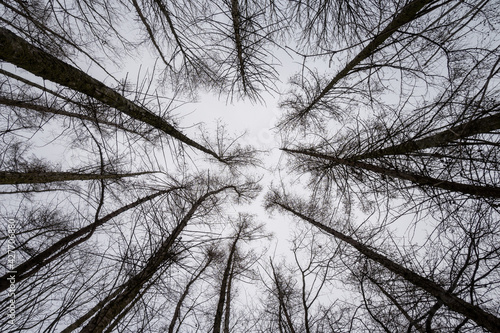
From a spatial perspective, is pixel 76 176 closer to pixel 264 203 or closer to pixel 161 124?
pixel 161 124

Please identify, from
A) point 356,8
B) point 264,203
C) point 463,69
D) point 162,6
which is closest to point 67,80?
point 162,6

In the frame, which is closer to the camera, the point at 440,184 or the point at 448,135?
the point at 448,135

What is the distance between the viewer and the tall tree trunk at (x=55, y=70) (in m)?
1.47

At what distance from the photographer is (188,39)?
9.09 feet

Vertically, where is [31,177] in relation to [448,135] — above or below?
below

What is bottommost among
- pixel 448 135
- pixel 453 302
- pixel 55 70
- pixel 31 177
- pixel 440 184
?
pixel 31 177

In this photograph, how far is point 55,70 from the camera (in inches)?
66.6

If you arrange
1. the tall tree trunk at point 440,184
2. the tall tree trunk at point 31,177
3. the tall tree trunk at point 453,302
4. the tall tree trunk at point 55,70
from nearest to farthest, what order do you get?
the tall tree trunk at point 55,70 < the tall tree trunk at point 453,302 < the tall tree trunk at point 440,184 < the tall tree trunk at point 31,177

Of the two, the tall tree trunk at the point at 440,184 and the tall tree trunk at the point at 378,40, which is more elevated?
the tall tree trunk at the point at 378,40

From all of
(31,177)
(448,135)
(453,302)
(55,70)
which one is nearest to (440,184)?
(448,135)

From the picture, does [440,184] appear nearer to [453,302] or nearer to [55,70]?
[453,302]

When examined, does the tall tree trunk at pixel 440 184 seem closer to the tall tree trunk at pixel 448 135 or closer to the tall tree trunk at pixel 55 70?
the tall tree trunk at pixel 448 135

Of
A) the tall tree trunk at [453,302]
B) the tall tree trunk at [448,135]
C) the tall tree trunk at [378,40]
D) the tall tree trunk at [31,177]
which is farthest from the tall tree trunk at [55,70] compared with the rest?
the tall tree trunk at [453,302]

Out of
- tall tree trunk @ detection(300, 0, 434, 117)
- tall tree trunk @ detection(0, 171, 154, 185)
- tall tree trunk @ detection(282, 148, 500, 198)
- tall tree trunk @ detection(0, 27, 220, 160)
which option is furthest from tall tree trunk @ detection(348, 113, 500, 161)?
tall tree trunk @ detection(0, 171, 154, 185)
